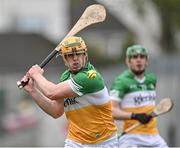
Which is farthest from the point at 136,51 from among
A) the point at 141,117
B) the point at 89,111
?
the point at 89,111

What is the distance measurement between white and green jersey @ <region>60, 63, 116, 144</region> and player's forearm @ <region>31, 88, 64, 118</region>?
95mm

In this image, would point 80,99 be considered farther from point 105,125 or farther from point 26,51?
point 26,51

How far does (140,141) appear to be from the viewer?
38.8 feet

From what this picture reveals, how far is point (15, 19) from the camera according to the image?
203 feet

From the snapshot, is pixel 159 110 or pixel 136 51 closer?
pixel 136 51

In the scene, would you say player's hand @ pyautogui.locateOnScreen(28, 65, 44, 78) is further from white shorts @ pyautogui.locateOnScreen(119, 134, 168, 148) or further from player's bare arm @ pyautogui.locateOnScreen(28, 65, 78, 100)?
white shorts @ pyautogui.locateOnScreen(119, 134, 168, 148)

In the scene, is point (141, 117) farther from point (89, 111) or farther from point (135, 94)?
point (89, 111)

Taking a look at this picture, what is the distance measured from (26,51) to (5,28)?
9.81 metres

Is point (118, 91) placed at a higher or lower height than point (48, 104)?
lower

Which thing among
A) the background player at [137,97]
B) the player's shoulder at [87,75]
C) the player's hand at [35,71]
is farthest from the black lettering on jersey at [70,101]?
the background player at [137,97]

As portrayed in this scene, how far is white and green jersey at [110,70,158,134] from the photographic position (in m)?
11.8

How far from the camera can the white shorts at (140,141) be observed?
38.7 feet

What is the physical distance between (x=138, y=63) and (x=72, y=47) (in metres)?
2.26

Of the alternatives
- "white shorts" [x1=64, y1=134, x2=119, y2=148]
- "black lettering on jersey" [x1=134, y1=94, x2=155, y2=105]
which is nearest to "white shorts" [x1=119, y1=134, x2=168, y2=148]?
"black lettering on jersey" [x1=134, y1=94, x2=155, y2=105]
